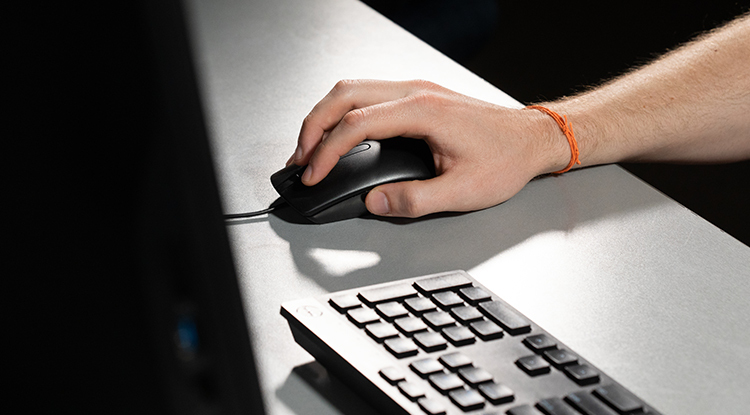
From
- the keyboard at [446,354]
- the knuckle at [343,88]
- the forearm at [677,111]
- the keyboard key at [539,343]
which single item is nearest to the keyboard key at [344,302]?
the keyboard at [446,354]

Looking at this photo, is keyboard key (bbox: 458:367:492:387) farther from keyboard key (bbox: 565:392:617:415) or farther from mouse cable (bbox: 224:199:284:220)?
mouse cable (bbox: 224:199:284:220)

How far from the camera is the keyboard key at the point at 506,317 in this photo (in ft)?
1.33

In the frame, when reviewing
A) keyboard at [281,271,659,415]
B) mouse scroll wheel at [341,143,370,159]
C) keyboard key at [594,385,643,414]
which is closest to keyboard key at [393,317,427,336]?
keyboard at [281,271,659,415]

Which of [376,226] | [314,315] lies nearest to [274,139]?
[376,226]

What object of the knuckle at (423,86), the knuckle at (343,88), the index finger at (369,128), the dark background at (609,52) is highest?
the knuckle at (343,88)

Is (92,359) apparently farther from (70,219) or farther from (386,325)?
(386,325)

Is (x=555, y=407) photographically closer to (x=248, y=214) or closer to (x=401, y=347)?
(x=401, y=347)

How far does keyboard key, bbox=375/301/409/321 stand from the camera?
403mm

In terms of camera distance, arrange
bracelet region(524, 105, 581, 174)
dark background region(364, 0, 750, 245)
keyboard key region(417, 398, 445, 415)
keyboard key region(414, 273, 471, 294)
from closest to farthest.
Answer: keyboard key region(417, 398, 445, 415)
keyboard key region(414, 273, 471, 294)
bracelet region(524, 105, 581, 174)
dark background region(364, 0, 750, 245)

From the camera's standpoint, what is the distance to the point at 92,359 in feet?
0.43

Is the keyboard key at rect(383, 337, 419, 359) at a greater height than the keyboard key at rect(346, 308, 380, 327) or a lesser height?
lesser

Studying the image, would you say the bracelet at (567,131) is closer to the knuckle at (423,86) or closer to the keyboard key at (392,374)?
the knuckle at (423,86)

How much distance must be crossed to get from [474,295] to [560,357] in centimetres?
7

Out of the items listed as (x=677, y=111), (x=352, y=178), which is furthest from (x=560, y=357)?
(x=677, y=111)
